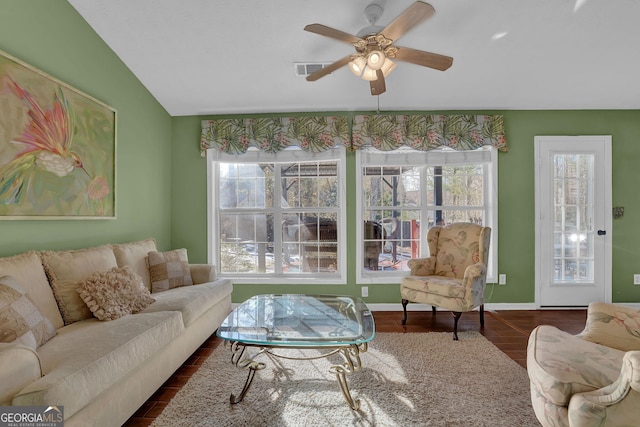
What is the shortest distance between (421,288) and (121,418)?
2.58 m

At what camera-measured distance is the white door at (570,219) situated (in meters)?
3.70

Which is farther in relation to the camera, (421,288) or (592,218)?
(592,218)

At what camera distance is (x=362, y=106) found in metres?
3.65

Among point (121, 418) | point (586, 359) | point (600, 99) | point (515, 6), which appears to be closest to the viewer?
point (586, 359)

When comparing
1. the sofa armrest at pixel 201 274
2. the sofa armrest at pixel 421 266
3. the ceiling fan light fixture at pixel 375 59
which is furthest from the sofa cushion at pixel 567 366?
the sofa armrest at pixel 201 274

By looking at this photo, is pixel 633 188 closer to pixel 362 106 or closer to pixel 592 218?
pixel 592 218

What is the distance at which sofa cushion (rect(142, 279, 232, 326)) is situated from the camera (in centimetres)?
226

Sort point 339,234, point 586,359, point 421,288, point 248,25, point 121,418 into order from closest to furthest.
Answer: point 586,359 < point 121,418 < point 248,25 < point 421,288 < point 339,234

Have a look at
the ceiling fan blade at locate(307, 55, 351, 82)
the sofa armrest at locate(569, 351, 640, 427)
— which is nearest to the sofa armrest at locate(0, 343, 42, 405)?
the sofa armrest at locate(569, 351, 640, 427)

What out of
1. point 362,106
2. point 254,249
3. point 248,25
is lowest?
point 254,249

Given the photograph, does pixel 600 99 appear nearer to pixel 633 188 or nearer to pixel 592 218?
pixel 633 188

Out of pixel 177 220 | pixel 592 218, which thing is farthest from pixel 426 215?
pixel 177 220

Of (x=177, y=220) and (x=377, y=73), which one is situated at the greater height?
(x=377, y=73)

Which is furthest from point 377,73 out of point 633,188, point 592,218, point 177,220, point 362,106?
point 633,188
